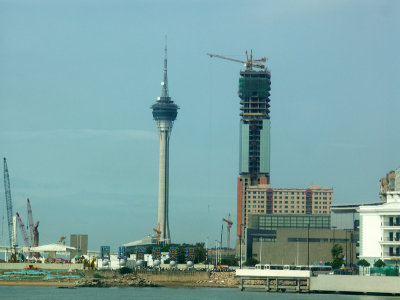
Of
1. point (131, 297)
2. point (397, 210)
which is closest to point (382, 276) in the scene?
point (397, 210)

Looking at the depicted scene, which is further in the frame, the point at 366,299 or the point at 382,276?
the point at 382,276

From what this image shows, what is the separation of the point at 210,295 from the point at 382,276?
129 feet

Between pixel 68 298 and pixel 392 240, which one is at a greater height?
pixel 392 240

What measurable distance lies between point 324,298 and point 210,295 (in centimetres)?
A: 2843

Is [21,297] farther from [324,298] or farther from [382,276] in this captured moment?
[382,276]

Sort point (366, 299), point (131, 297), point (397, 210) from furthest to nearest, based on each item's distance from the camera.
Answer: point (397, 210) → point (131, 297) → point (366, 299)

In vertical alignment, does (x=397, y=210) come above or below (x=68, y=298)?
above

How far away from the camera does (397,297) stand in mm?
178750

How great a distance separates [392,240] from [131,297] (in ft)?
212

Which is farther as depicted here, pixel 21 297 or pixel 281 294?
pixel 281 294

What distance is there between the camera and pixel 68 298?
179500mm

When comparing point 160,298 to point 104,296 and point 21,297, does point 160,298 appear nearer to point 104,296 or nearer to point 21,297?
point 104,296

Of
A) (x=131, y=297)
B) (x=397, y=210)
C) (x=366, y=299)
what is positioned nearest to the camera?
(x=366, y=299)

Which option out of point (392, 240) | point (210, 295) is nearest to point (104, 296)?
point (210, 295)
